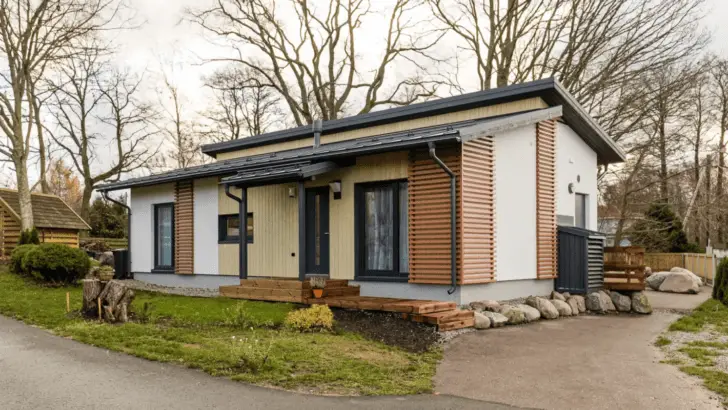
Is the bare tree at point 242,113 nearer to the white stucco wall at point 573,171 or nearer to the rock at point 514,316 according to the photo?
the white stucco wall at point 573,171

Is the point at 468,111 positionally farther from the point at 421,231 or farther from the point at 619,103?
the point at 619,103

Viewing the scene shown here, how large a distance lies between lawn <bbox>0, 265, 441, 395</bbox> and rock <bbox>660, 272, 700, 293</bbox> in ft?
43.2

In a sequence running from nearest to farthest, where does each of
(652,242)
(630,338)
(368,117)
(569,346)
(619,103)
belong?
(569,346), (630,338), (368,117), (619,103), (652,242)

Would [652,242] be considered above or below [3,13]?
below

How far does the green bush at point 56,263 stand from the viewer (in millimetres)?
15492

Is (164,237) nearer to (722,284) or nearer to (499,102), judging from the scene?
(499,102)

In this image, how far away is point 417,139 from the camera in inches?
436

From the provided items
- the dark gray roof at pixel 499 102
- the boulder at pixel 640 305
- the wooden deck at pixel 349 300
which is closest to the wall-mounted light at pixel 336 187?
the wooden deck at pixel 349 300

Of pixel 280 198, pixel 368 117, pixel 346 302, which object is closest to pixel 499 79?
pixel 368 117

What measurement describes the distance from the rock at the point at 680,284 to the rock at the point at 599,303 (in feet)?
21.9

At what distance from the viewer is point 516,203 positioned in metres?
12.9

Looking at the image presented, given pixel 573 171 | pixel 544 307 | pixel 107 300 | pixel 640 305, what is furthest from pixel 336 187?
pixel 640 305

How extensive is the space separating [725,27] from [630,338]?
16905 mm

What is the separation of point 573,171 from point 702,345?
6.72 metres
